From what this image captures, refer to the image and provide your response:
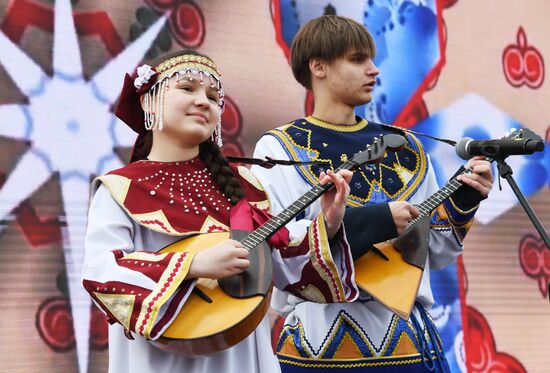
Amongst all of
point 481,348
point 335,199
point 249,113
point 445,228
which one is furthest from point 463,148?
point 481,348

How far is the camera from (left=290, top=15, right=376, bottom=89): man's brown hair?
8.03ft

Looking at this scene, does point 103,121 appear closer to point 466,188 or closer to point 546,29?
point 466,188

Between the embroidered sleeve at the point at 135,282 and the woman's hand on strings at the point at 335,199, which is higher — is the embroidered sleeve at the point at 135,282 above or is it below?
below

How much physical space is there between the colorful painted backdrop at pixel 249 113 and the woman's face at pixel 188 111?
0.90 meters

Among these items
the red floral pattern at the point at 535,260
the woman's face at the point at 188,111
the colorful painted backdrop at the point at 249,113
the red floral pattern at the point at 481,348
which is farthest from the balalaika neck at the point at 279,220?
the red floral pattern at the point at 535,260

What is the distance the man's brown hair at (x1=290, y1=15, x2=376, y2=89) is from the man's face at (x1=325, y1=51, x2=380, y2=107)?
19 millimetres

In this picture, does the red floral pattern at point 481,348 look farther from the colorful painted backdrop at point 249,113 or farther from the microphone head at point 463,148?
the microphone head at point 463,148

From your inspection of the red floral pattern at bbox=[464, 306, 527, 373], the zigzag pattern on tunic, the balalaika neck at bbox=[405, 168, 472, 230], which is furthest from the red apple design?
the zigzag pattern on tunic

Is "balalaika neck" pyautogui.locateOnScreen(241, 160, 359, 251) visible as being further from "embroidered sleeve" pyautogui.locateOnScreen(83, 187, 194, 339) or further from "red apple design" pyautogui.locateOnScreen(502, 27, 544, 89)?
"red apple design" pyautogui.locateOnScreen(502, 27, 544, 89)

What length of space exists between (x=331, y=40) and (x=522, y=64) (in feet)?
6.44

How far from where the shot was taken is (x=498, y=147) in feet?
6.91

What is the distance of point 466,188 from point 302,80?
0.61 m

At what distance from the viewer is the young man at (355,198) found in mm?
2219

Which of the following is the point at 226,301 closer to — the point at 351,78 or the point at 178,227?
the point at 178,227
